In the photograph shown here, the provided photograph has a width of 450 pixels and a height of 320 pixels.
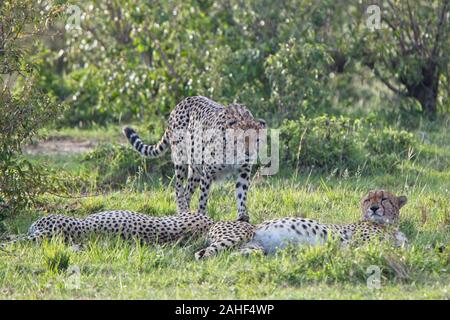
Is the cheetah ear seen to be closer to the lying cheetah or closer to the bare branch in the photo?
the lying cheetah

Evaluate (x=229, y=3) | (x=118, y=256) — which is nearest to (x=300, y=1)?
(x=229, y=3)

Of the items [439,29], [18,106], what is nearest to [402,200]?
[18,106]

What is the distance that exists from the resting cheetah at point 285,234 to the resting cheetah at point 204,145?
0.51m

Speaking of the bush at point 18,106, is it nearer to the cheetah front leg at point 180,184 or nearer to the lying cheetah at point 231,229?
the lying cheetah at point 231,229

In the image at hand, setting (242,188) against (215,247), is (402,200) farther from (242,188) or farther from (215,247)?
(215,247)

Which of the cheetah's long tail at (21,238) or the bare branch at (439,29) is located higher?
the bare branch at (439,29)

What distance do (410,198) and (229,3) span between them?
4.18 metres

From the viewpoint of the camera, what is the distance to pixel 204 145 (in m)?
7.85

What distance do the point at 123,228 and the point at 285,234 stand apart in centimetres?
109

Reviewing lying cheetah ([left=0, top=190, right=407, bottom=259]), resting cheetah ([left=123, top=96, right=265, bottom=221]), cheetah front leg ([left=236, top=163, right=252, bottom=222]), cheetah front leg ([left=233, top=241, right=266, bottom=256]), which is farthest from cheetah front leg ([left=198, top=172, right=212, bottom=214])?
cheetah front leg ([left=233, top=241, right=266, bottom=256])

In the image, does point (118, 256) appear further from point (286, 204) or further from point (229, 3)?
point (229, 3)

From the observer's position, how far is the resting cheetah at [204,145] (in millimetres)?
7570

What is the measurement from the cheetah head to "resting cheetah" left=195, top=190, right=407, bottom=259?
90 mm

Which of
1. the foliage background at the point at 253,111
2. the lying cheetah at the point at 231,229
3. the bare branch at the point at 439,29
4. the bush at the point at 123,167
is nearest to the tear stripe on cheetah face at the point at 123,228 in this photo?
the lying cheetah at the point at 231,229
